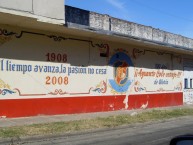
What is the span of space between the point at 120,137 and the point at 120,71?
8.83 metres

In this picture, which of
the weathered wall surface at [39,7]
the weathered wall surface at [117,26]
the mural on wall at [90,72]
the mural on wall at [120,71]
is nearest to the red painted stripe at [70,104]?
the mural on wall at [90,72]

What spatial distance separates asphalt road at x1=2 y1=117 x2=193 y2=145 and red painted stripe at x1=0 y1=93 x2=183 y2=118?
11.3 feet

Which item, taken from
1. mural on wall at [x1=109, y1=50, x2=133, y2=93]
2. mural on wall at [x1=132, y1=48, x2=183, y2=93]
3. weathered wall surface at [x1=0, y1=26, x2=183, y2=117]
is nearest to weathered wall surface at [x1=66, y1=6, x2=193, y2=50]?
weathered wall surface at [x1=0, y1=26, x2=183, y2=117]

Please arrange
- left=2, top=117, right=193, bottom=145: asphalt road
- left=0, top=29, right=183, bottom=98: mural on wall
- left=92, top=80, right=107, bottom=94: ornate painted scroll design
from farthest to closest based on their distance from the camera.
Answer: left=92, top=80, right=107, bottom=94: ornate painted scroll design → left=0, top=29, right=183, bottom=98: mural on wall → left=2, top=117, right=193, bottom=145: asphalt road

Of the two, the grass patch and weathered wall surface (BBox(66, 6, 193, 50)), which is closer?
the grass patch

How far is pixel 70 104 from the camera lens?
1680cm

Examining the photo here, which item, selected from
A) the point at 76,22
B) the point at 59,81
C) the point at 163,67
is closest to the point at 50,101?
the point at 59,81

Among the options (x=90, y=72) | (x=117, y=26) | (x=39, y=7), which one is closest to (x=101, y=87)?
(x=90, y=72)

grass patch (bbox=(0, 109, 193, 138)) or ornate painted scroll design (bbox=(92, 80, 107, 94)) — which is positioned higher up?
ornate painted scroll design (bbox=(92, 80, 107, 94))

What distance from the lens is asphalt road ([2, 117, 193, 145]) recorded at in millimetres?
10438

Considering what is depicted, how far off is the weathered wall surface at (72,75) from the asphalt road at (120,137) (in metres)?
3.61

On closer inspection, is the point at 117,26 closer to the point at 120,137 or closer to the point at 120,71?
the point at 120,71

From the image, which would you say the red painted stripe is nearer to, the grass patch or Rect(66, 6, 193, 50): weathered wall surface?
the grass patch

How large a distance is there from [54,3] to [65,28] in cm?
134
